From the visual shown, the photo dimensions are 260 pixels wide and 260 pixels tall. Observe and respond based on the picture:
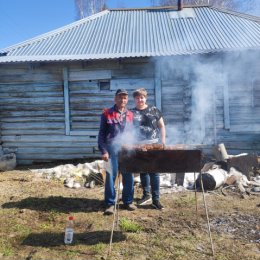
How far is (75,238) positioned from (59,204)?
5.26 ft

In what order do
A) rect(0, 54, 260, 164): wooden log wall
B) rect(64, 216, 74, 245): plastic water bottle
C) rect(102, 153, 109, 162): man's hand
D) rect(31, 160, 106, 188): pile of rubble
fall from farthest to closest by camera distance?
1. rect(0, 54, 260, 164): wooden log wall
2. rect(31, 160, 106, 188): pile of rubble
3. rect(102, 153, 109, 162): man's hand
4. rect(64, 216, 74, 245): plastic water bottle

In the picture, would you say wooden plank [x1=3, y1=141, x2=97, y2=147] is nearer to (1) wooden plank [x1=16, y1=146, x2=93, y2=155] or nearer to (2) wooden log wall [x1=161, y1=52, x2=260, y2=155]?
(1) wooden plank [x1=16, y1=146, x2=93, y2=155]

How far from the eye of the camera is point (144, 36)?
10.4 m

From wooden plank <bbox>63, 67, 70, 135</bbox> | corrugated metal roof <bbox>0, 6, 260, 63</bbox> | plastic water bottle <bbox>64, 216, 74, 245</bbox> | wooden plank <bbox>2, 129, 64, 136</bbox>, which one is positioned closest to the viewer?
plastic water bottle <bbox>64, 216, 74, 245</bbox>

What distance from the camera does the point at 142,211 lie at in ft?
17.2

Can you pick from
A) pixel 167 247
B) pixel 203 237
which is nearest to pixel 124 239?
pixel 167 247

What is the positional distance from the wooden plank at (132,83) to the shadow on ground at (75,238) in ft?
18.4

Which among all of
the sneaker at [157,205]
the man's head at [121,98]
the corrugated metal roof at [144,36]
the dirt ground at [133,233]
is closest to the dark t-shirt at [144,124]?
the man's head at [121,98]

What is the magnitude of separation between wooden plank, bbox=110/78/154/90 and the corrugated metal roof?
792 mm

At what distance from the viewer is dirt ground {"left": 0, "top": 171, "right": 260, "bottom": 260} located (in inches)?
152

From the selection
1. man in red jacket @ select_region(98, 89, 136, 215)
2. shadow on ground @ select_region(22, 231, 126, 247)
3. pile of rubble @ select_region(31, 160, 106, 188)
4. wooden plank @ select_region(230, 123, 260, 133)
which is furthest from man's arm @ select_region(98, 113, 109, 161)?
wooden plank @ select_region(230, 123, 260, 133)

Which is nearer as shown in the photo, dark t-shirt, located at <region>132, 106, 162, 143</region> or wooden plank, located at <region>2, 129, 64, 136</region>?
dark t-shirt, located at <region>132, 106, 162, 143</region>

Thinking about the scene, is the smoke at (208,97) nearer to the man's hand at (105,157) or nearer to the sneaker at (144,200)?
the sneaker at (144,200)

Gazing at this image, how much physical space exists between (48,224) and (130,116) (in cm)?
204
